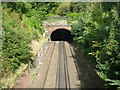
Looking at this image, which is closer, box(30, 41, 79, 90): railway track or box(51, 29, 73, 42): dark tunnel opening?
box(30, 41, 79, 90): railway track

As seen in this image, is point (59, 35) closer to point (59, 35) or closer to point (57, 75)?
point (59, 35)

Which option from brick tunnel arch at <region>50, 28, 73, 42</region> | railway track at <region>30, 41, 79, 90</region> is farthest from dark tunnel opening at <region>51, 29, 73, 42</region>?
railway track at <region>30, 41, 79, 90</region>

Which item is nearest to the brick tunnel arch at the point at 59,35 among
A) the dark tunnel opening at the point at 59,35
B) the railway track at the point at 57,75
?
the dark tunnel opening at the point at 59,35

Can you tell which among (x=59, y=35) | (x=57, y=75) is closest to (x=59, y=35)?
(x=59, y=35)

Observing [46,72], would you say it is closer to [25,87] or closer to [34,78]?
[34,78]

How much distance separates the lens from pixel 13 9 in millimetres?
15867

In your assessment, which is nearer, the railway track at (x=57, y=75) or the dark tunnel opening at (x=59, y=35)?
the railway track at (x=57, y=75)

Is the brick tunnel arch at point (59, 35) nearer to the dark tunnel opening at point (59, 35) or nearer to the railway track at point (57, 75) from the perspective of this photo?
the dark tunnel opening at point (59, 35)

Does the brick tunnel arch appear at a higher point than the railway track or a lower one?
lower

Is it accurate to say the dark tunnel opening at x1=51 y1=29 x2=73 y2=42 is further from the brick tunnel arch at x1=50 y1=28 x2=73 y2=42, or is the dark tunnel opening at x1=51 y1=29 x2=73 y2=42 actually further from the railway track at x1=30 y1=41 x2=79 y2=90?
the railway track at x1=30 y1=41 x2=79 y2=90

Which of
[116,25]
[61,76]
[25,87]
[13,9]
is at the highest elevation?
[13,9]

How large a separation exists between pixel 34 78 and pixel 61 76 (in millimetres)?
2231

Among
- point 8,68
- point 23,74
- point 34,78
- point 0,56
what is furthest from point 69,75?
point 0,56

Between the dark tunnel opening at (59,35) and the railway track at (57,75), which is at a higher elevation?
the railway track at (57,75)
